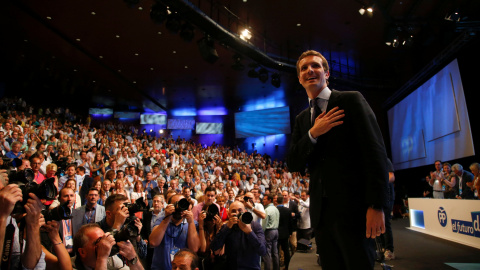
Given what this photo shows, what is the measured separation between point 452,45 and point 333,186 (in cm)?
795

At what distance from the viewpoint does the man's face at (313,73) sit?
1.32 metres

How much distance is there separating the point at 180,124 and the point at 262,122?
476 cm

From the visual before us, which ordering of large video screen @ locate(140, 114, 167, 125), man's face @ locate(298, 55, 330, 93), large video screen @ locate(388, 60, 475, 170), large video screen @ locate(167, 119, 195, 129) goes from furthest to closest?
1. large video screen @ locate(167, 119, 195, 129)
2. large video screen @ locate(140, 114, 167, 125)
3. large video screen @ locate(388, 60, 475, 170)
4. man's face @ locate(298, 55, 330, 93)

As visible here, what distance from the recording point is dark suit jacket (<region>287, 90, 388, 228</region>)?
3.46 feet

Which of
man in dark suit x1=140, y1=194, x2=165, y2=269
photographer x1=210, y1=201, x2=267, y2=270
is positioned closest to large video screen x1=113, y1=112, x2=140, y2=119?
man in dark suit x1=140, y1=194, x2=165, y2=269

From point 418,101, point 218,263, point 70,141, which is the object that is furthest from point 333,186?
point 418,101

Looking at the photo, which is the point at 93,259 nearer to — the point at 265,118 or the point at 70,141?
the point at 70,141

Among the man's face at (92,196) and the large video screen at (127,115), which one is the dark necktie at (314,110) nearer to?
the man's face at (92,196)

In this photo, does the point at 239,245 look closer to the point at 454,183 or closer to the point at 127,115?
the point at 454,183

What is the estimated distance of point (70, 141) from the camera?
812 cm

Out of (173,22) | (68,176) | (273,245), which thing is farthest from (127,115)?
(273,245)

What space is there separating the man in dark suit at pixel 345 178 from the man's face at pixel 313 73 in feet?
0.18

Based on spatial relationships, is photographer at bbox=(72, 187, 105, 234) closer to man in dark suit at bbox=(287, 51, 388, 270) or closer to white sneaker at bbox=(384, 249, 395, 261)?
man in dark suit at bbox=(287, 51, 388, 270)

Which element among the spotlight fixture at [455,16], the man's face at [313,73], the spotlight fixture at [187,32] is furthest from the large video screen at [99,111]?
the man's face at [313,73]
